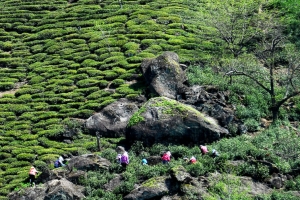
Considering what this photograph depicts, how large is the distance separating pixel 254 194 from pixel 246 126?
873 centimetres

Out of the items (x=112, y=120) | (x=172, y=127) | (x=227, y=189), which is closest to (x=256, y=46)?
(x=112, y=120)

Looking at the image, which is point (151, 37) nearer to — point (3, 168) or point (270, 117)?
point (270, 117)

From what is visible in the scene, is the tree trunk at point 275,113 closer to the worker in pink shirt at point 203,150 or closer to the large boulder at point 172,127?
the large boulder at point 172,127

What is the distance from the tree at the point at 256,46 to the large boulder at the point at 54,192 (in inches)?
593

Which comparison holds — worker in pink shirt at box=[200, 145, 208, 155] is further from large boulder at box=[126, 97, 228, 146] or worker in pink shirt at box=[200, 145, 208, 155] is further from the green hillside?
large boulder at box=[126, 97, 228, 146]

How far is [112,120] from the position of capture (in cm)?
3744

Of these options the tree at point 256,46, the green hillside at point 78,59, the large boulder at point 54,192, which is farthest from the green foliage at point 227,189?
the tree at point 256,46

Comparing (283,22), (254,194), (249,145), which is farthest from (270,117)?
(283,22)

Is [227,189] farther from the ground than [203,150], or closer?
farther from the ground

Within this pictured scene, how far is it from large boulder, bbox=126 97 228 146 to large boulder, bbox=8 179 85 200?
20.9 feet

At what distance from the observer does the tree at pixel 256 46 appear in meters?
39.3

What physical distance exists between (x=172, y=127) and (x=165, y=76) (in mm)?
6504

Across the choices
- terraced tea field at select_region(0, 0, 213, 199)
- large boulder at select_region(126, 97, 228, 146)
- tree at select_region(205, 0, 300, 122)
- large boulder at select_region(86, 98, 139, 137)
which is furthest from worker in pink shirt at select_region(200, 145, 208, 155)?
tree at select_region(205, 0, 300, 122)

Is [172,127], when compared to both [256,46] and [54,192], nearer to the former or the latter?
[54,192]
